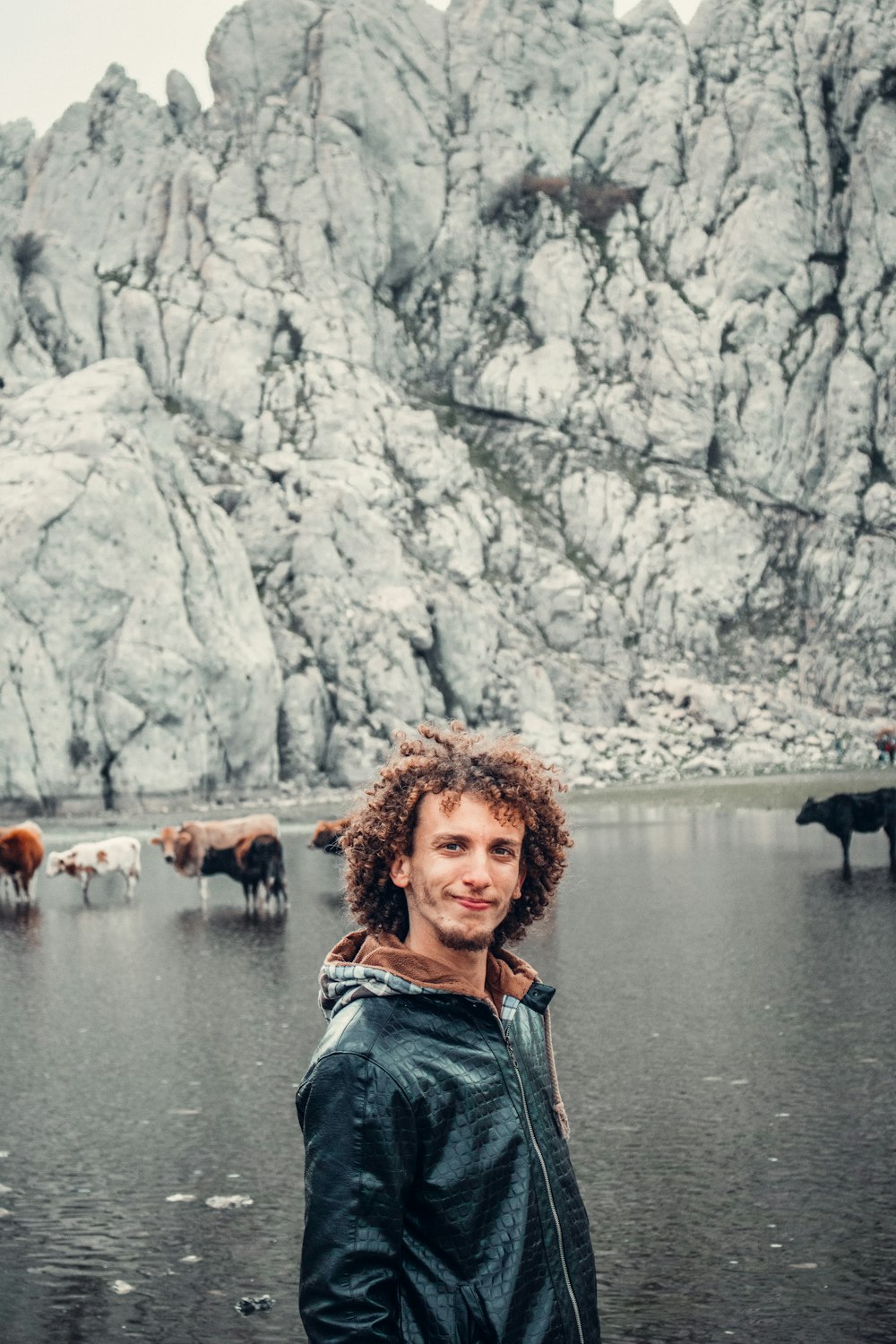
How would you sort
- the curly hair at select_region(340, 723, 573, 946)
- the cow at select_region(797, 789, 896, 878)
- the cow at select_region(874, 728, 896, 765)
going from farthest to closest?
the cow at select_region(874, 728, 896, 765) < the cow at select_region(797, 789, 896, 878) < the curly hair at select_region(340, 723, 573, 946)

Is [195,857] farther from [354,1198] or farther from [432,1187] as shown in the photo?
[354,1198]

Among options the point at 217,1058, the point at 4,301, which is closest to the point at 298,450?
the point at 4,301

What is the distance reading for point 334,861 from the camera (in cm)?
3441

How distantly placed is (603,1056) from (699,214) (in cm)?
9792

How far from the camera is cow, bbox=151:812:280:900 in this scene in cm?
2752

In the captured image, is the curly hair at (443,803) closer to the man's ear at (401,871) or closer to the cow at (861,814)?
the man's ear at (401,871)

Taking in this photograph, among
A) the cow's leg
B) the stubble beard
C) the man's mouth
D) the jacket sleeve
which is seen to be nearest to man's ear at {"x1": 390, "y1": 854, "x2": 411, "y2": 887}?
the stubble beard

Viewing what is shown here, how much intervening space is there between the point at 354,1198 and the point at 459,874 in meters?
1.06

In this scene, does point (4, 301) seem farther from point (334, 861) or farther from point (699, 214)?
point (334, 861)

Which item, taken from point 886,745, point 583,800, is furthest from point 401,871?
point 886,745

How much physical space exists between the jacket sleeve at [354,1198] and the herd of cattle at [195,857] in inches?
876

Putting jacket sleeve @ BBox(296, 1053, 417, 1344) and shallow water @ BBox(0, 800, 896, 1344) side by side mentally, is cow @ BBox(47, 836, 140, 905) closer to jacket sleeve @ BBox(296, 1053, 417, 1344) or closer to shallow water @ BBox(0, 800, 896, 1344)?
shallow water @ BBox(0, 800, 896, 1344)

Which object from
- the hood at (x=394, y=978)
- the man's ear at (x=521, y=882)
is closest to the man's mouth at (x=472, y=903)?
the hood at (x=394, y=978)

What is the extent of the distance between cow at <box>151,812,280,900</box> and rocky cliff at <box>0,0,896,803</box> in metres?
41.8
